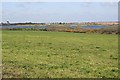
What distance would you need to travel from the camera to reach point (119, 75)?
16.4 m

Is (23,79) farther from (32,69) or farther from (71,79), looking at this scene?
(32,69)

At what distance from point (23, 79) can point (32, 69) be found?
3.40 meters

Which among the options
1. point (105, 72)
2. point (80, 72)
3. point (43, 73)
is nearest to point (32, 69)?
point (43, 73)

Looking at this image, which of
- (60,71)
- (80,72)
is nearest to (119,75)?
(80,72)

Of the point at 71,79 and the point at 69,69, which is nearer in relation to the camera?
the point at 71,79

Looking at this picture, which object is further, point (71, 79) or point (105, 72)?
point (105, 72)

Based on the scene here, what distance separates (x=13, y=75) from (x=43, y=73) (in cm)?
173

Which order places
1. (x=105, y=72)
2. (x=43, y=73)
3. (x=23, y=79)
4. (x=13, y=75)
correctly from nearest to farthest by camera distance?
1. (x=23, y=79)
2. (x=13, y=75)
3. (x=43, y=73)
4. (x=105, y=72)

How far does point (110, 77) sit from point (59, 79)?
2917 millimetres

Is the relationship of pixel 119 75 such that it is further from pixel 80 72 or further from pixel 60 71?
pixel 60 71

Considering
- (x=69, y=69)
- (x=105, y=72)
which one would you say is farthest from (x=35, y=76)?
(x=105, y=72)

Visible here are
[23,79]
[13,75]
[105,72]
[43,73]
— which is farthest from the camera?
[105,72]

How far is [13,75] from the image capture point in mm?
15133

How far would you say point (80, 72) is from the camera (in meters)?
17.0
